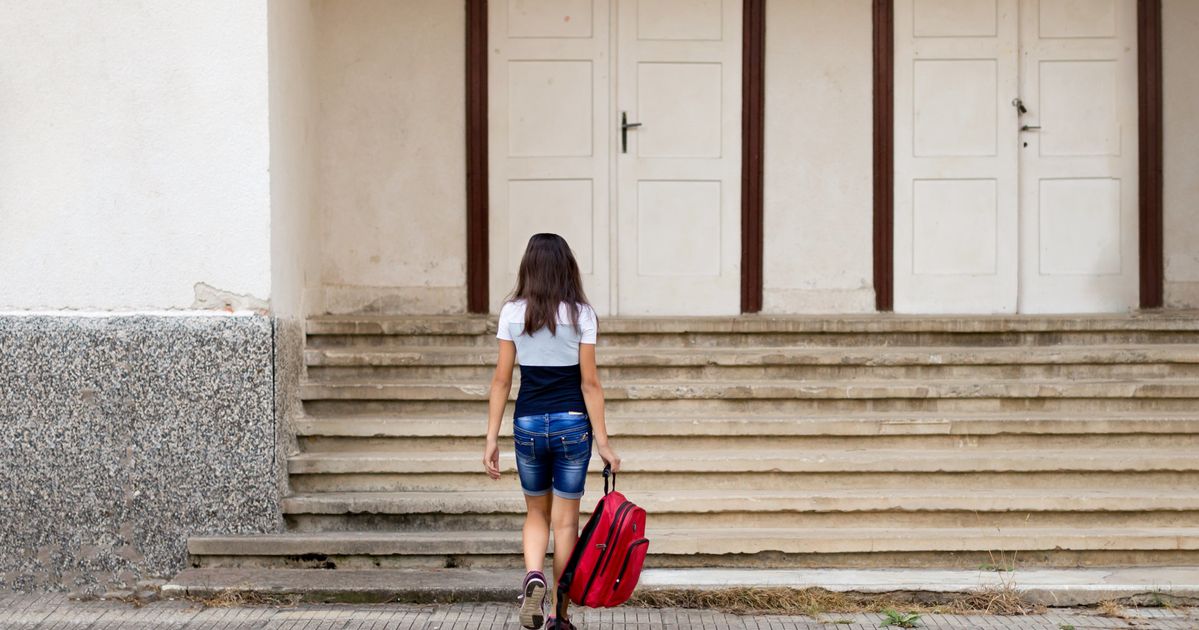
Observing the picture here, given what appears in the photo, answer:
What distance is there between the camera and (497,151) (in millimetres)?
7969

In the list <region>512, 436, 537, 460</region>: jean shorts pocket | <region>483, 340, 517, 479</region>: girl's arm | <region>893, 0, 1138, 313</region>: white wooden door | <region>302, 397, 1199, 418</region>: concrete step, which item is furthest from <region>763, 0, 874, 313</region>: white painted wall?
<region>512, 436, 537, 460</region>: jean shorts pocket

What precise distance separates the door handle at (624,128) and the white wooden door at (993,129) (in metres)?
1.70

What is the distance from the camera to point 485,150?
7961 mm

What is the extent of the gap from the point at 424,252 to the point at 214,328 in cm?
204

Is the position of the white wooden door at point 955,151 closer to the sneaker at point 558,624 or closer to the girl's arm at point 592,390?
the girl's arm at point 592,390

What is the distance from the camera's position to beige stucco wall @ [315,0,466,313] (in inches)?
310

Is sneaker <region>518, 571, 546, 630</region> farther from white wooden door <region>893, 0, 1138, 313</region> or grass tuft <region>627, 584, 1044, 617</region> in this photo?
white wooden door <region>893, 0, 1138, 313</region>

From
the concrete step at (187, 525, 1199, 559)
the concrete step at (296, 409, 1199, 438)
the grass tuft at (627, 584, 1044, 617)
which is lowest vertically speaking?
the grass tuft at (627, 584, 1044, 617)

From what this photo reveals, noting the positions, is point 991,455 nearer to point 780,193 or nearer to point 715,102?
point 780,193

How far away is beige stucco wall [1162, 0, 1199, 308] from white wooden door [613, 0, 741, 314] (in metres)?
2.76

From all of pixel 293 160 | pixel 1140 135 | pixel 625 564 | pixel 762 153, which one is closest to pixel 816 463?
pixel 625 564

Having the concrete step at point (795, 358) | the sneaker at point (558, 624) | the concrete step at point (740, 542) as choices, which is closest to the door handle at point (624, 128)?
the concrete step at point (795, 358)

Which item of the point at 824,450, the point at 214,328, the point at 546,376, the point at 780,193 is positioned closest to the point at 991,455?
the point at 824,450

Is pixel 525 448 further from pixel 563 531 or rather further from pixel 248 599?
pixel 248 599
